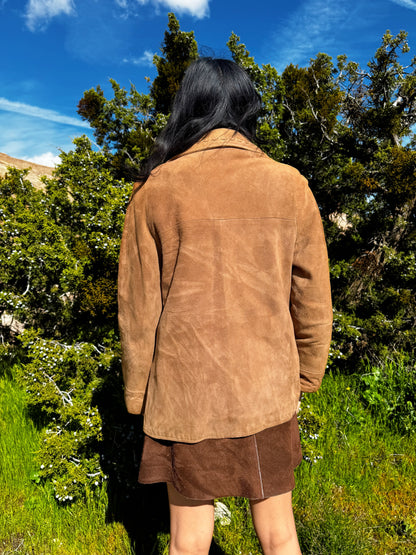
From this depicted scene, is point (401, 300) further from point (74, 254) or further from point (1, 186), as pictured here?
point (1, 186)

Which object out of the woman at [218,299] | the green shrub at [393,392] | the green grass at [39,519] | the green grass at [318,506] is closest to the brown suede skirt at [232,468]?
the woman at [218,299]

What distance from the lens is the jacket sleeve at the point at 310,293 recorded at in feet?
5.10

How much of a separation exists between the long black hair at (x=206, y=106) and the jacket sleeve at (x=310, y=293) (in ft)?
1.30

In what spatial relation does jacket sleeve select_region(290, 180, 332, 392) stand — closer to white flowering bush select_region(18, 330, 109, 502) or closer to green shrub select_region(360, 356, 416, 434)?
white flowering bush select_region(18, 330, 109, 502)

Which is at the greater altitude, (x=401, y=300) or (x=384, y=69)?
(x=384, y=69)

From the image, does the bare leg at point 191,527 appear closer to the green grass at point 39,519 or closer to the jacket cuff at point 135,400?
the jacket cuff at point 135,400

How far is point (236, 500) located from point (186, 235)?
2041 millimetres

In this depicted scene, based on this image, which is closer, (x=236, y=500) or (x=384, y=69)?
(x=236, y=500)

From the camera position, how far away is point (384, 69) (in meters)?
3.93

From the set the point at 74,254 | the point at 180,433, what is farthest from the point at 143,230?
the point at 74,254

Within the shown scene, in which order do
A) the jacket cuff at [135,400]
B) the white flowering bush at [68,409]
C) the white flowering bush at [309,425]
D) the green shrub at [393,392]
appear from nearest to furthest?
the jacket cuff at [135,400]
the white flowering bush at [68,409]
the white flowering bush at [309,425]
the green shrub at [393,392]

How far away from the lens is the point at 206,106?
155 cm

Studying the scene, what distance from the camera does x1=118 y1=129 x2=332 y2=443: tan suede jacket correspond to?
1.44m

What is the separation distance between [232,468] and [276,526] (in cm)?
28
